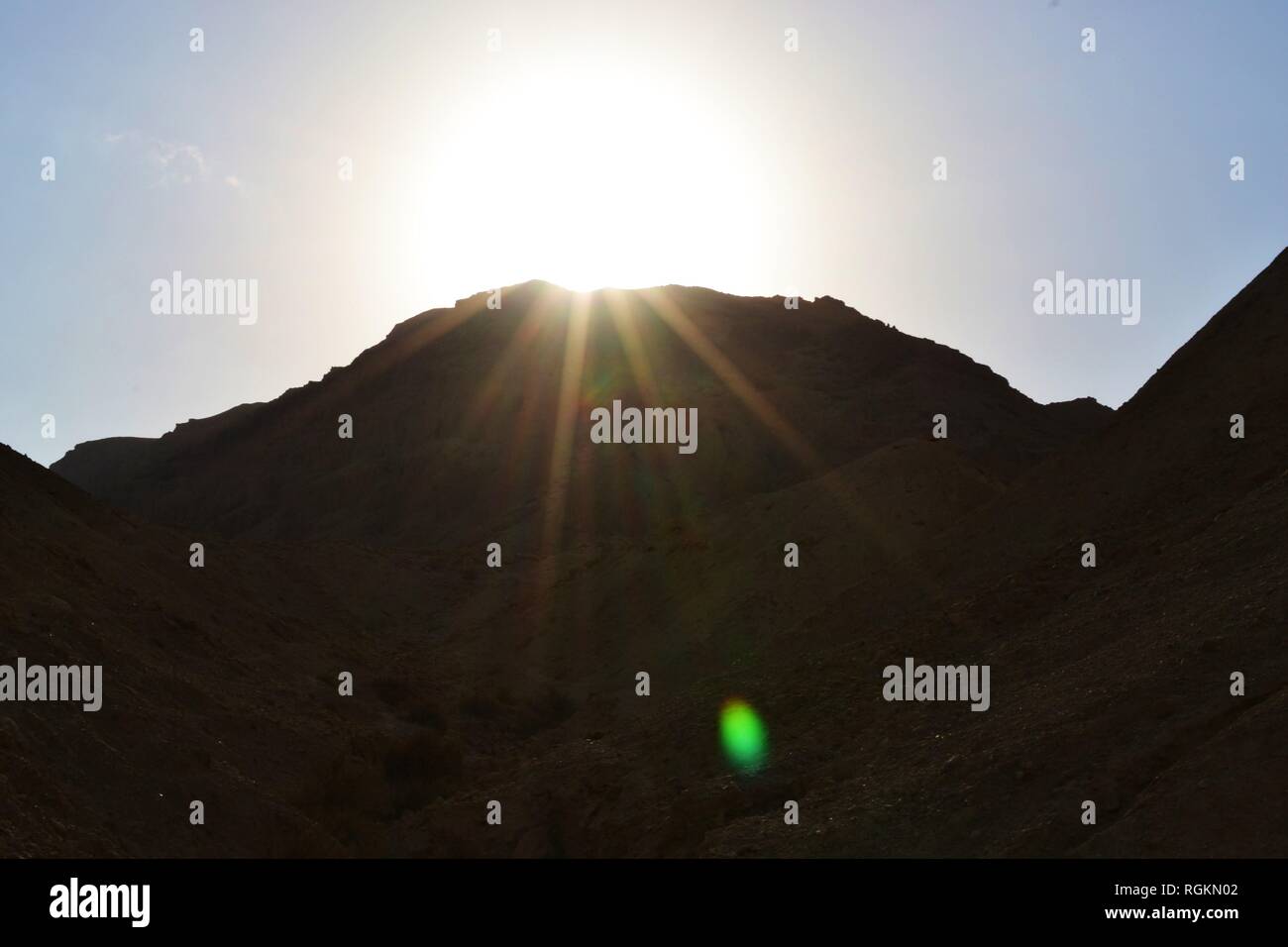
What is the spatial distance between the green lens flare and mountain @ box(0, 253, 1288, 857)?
0.73ft

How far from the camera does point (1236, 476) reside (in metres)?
17.6

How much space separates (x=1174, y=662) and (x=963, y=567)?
851 centimetres

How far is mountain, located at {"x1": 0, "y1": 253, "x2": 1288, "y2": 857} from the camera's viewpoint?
38.3 ft

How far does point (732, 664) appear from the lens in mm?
24125

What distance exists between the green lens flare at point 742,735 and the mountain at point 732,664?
8.8 inches

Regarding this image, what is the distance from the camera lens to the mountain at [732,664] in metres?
11.7

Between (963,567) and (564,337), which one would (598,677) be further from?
(564,337)

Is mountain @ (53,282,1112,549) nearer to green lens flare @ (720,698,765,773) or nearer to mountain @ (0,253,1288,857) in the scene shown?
mountain @ (0,253,1288,857)

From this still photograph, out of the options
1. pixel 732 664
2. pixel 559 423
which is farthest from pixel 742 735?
pixel 559 423

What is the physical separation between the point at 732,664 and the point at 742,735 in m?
7.84

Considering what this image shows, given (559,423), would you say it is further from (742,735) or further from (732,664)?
(742,735)
